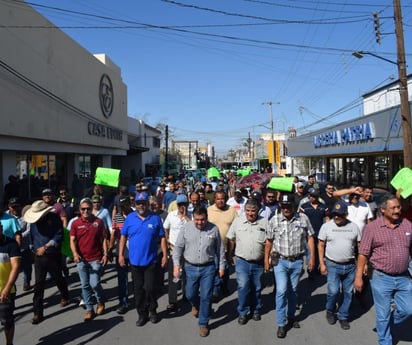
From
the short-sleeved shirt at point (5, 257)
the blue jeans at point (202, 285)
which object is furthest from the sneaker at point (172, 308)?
the short-sleeved shirt at point (5, 257)

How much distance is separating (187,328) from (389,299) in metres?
2.46

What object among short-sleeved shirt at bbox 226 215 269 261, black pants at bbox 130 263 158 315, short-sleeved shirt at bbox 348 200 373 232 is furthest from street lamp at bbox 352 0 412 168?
black pants at bbox 130 263 158 315

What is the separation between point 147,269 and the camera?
5148mm

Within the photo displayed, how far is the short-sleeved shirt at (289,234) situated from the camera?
484 centimetres

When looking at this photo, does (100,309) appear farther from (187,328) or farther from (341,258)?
(341,258)

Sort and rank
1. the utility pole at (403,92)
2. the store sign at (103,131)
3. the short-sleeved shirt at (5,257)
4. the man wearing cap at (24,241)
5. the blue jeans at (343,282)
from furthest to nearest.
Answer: the store sign at (103,131) < the utility pole at (403,92) < the man wearing cap at (24,241) < the blue jeans at (343,282) < the short-sleeved shirt at (5,257)

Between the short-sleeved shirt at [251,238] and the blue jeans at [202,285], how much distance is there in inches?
17.9

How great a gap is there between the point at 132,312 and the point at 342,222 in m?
3.22

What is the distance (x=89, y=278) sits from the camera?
5512mm

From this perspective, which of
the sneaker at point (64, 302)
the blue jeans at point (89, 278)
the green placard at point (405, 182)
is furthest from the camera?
the sneaker at point (64, 302)

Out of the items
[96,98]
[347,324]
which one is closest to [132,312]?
[347,324]

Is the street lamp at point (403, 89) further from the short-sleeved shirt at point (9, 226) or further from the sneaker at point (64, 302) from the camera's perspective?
the short-sleeved shirt at point (9, 226)

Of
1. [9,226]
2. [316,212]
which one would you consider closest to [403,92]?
[316,212]

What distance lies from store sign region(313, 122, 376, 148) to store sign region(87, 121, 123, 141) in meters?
15.2
